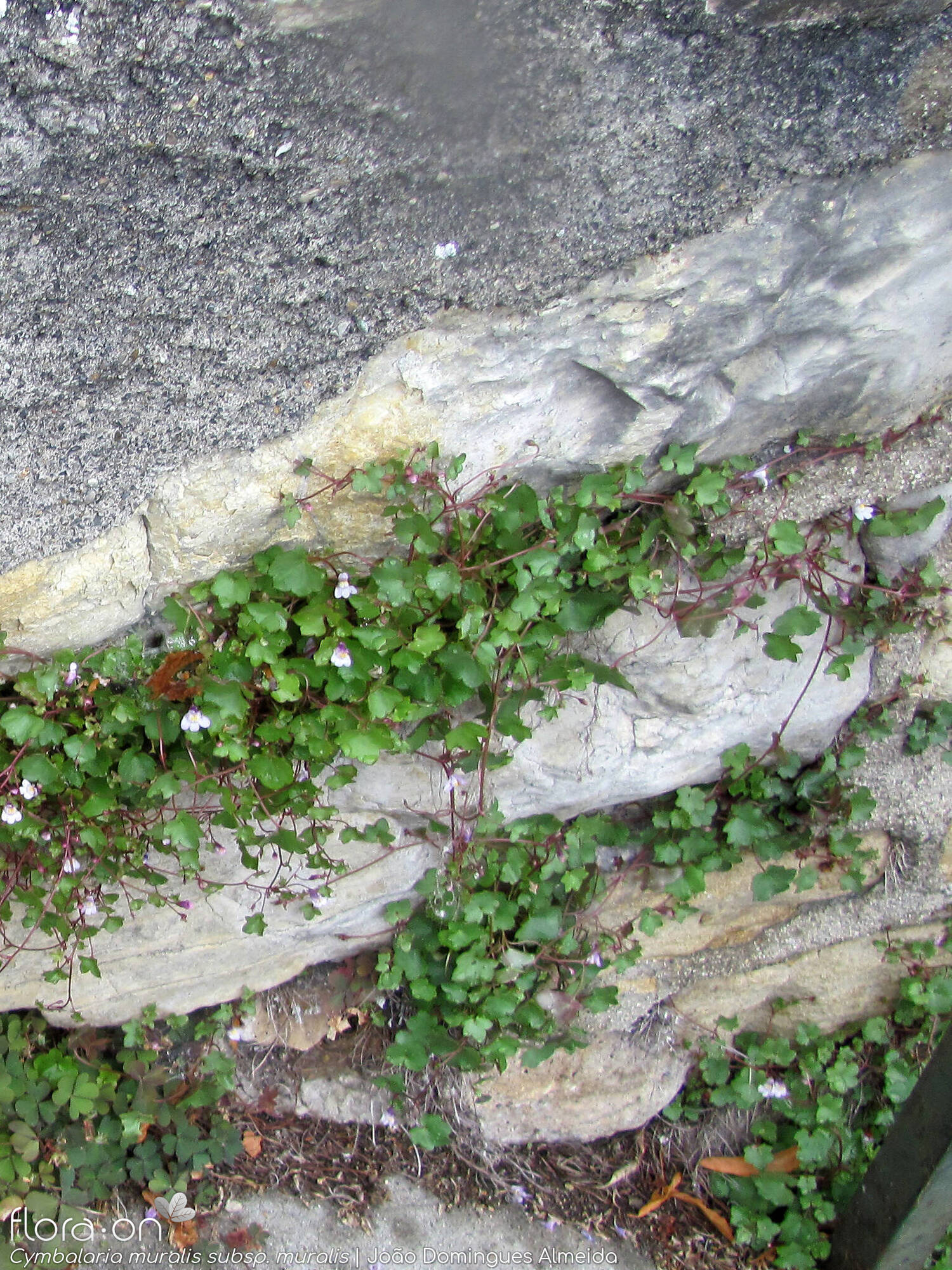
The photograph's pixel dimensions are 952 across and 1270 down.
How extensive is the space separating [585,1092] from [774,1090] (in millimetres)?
672

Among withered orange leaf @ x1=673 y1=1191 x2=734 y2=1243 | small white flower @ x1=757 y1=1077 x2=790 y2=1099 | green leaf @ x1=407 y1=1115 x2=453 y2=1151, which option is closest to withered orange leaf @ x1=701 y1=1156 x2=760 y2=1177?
withered orange leaf @ x1=673 y1=1191 x2=734 y2=1243

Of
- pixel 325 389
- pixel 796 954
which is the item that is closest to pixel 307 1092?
pixel 796 954

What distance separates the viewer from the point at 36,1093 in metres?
2.60

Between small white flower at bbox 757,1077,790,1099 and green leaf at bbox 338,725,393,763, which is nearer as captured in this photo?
green leaf at bbox 338,725,393,763

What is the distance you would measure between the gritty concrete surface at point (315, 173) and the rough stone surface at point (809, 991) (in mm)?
2481

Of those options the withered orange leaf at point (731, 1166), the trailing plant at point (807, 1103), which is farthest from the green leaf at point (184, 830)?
the withered orange leaf at point (731, 1166)

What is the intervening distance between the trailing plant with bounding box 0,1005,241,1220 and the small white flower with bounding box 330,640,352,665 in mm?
1681

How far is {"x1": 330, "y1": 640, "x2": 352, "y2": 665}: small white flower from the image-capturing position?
1.72 metres

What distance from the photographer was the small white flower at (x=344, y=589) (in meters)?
1.72

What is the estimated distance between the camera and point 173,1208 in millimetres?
2676

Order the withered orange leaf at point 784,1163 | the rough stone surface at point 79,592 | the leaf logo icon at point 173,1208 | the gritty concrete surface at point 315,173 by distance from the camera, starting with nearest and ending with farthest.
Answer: the gritty concrete surface at point 315,173
the rough stone surface at point 79,592
the leaf logo icon at point 173,1208
the withered orange leaf at point 784,1163

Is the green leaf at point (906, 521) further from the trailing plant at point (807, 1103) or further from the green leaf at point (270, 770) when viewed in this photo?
the trailing plant at point (807, 1103)

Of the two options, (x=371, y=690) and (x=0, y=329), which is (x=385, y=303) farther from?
(x=371, y=690)
